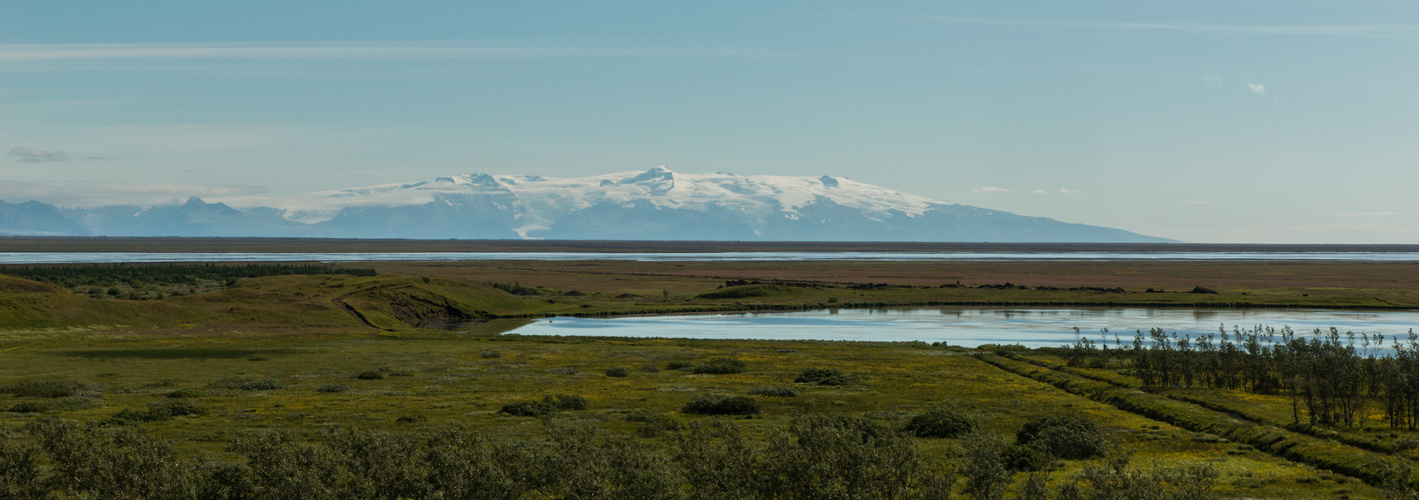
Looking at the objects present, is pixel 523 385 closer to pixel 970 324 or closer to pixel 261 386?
pixel 261 386

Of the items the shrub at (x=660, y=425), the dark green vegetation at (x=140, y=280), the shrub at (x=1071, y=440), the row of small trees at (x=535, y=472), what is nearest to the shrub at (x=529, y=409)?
the shrub at (x=660, y=425)

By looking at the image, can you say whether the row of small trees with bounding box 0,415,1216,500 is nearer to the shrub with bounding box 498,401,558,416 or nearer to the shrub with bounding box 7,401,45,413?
the shrub with bounding box 498,401,558,416

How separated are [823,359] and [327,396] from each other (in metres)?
29.1

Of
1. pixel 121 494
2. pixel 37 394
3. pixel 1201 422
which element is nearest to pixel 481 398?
pixel 37 394

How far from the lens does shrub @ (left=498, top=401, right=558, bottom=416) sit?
35.8 meters

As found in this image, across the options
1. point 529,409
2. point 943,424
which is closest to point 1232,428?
point 943,424

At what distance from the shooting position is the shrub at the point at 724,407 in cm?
3719

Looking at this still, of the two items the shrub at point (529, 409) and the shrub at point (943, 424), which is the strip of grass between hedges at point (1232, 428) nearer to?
the shrub at point (943, 424)

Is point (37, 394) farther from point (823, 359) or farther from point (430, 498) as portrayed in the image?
point (823, 359)

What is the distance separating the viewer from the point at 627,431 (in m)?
32.8

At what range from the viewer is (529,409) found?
118ft

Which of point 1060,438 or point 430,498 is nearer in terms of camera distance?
point 430,498

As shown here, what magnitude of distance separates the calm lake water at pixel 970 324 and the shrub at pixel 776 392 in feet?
105

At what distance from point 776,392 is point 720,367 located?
32.4ft
